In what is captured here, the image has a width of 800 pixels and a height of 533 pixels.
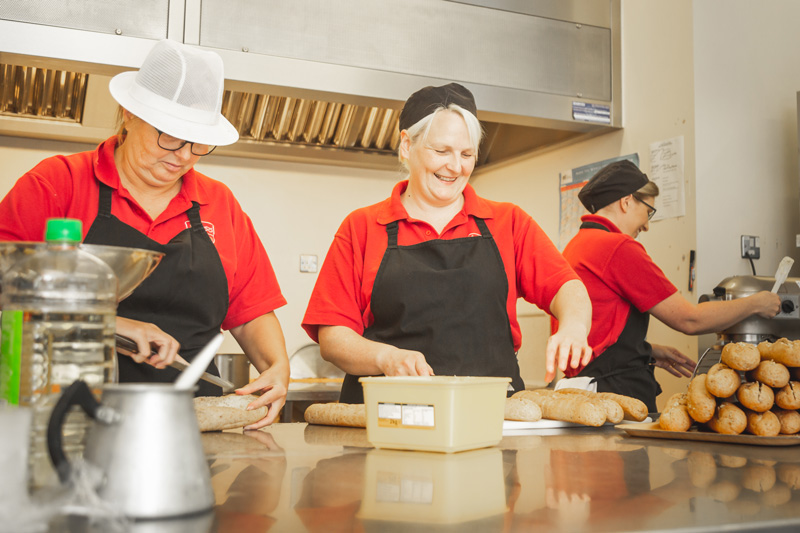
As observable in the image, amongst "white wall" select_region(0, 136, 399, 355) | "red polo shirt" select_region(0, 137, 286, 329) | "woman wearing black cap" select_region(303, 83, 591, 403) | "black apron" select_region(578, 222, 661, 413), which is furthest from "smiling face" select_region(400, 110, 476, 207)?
"white wall" select_region(0, 136, 399, 355)

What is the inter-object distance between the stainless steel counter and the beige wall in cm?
200

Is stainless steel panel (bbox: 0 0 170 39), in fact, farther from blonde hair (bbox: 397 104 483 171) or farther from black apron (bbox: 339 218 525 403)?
black apron (bbox: 339 218 525 403)

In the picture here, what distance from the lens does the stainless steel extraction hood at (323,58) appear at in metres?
2.72

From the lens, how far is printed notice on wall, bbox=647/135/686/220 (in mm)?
3082

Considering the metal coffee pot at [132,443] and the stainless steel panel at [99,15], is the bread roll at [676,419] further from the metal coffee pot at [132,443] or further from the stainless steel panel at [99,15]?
the stainless steel panel at [99,15]

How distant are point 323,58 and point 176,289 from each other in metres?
1.59

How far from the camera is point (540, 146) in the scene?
391 centimetres

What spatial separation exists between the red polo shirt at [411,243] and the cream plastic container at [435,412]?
2.32ft

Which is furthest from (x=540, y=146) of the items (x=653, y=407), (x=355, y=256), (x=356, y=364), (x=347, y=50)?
(x=356, y=364)

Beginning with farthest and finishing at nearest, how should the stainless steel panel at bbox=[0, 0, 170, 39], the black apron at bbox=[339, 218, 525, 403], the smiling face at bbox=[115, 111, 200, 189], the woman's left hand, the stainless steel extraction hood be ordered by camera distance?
1. the stainless steel extraction hood
2. the stainless steel panel at bbox=[0, 0, 170, 39]
3. the black apron at bbox=[339, 218, 525, 403]
4. the smiling face at bbox=[115, 111, 200, 189]
5. the woman's left hand

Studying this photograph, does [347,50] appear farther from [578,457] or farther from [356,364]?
[578,457]

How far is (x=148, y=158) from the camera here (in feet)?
5.46

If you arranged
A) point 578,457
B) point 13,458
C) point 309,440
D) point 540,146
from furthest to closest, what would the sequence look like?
point 540,146, point 309,440, point 578,457, point 13,458

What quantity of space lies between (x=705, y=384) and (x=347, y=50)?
87.1 inches
